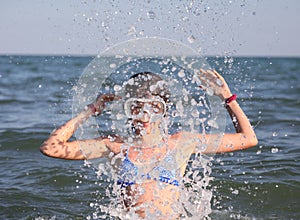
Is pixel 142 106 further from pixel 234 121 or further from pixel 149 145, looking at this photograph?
pixel 234 121

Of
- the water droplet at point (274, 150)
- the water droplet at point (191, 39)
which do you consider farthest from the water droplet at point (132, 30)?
the water droplet at point (274, 150)

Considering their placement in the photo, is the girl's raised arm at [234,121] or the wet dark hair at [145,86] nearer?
the wet dark hair at [145,86]

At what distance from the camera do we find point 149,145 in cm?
414

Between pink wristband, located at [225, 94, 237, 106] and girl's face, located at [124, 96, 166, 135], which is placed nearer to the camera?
girl's face, located at [124, 96, 166, 135]

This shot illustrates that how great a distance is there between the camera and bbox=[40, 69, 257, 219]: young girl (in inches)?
157

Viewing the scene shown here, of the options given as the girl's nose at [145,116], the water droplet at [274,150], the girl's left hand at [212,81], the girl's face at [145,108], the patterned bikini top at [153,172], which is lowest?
the patterned bikini top at [153,172]

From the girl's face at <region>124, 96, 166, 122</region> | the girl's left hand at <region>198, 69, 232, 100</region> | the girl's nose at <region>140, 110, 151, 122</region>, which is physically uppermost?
the girl's left hand at <region>198, 69, 232, 100</region>

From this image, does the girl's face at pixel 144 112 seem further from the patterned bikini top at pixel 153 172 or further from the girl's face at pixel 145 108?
the patterned bikini top at pixel 153 172

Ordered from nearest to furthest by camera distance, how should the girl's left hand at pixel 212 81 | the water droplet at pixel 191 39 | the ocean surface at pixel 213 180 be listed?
1. the girl's left hand at pixel 212 81
2. the water droplet at pixel 191 39
3. the ocean surface at pixel 213 180

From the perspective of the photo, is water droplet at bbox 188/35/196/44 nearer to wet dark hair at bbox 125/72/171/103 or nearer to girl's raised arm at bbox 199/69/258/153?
girl's raised arm at bbox 199/69/258/153

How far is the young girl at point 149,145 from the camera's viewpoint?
3.98m

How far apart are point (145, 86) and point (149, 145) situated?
47cm

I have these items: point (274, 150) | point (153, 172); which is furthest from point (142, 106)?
point (274, 150)

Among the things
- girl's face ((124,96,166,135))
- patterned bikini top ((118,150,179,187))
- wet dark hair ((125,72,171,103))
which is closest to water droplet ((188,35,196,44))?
wet dark hair ((125,72,171,103))
